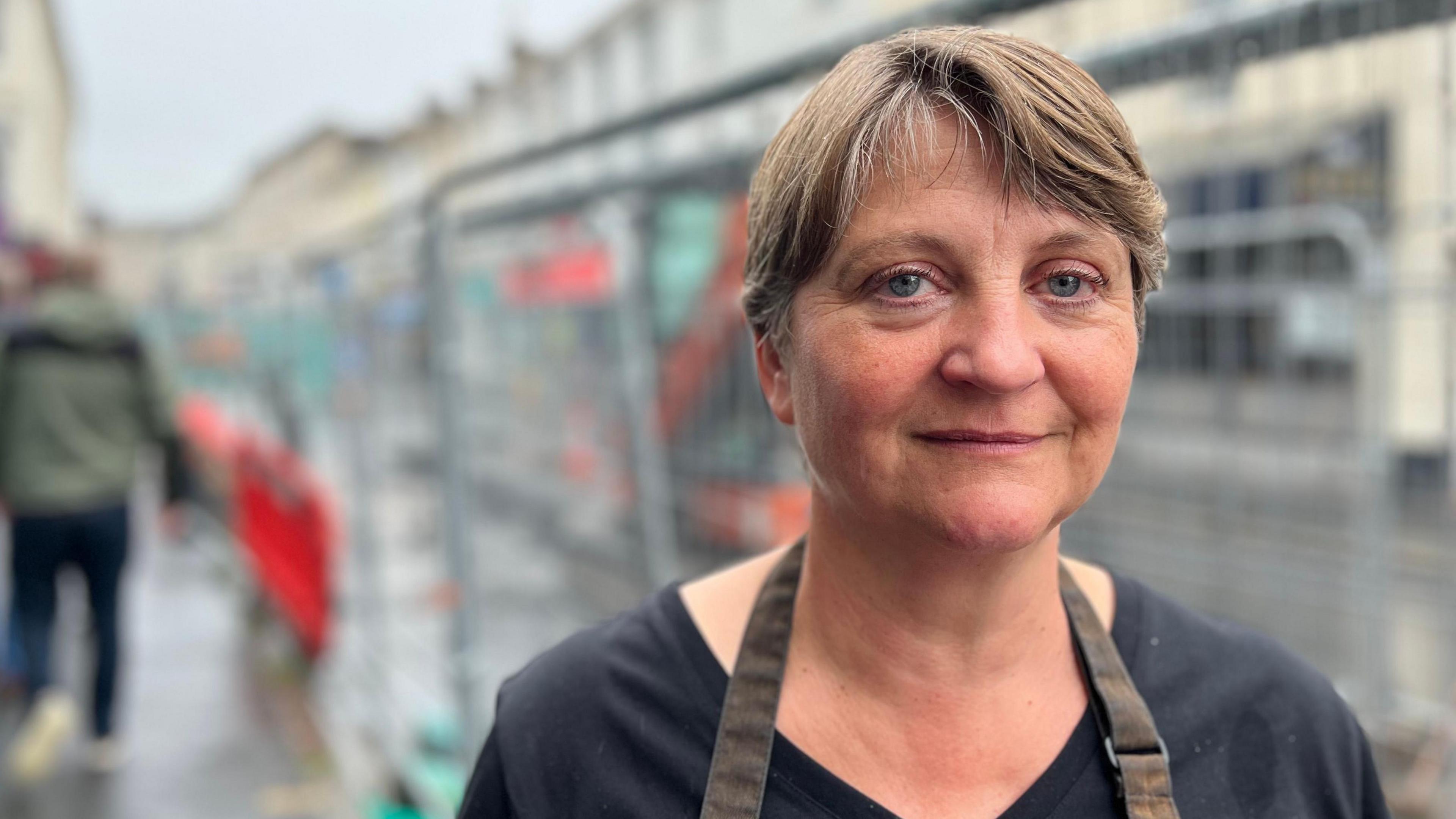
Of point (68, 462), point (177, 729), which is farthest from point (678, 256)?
point (177, 729)

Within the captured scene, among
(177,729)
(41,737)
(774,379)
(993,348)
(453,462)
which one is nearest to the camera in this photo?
(993,348)

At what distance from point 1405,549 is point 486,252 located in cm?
347

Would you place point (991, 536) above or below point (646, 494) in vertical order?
above

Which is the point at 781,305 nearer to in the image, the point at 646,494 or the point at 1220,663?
the point at 1220,663

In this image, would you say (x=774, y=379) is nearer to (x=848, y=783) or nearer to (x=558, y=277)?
(x=848, y=783)

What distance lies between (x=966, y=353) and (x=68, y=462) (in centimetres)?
462

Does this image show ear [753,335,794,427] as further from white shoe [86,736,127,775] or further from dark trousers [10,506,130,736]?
white shoe [86,736,127,775]

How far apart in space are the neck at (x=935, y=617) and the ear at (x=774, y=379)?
0.12 m

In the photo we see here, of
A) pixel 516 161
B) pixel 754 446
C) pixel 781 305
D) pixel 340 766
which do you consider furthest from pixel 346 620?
pixel 781 305

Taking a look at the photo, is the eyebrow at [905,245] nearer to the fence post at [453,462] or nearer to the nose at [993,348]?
the nose at [993,348]

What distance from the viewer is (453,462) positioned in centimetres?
324

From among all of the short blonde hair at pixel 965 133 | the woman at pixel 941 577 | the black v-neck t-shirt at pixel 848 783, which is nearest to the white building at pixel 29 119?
the black v-neck t-shirt at pixel 848 783

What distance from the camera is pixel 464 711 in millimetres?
3305

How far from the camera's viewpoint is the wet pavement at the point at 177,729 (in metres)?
4.42
